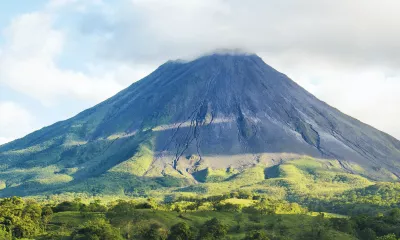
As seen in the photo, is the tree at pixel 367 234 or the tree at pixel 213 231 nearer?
the tree at pixel 213 231

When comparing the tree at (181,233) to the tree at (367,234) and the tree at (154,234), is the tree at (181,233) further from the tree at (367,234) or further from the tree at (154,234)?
the tree at (367,234)

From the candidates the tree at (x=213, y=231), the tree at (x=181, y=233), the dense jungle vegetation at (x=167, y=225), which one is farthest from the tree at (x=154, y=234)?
the tree at (x=213, y=231)

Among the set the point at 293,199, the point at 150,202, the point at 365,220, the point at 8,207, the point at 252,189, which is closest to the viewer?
the point at 8,207

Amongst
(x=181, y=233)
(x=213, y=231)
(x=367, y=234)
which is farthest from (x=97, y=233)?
(x=367, y=234)

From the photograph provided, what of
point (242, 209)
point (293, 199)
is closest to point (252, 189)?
point (293, 199)

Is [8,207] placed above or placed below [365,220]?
above

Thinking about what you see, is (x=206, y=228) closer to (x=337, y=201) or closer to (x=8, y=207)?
(x=8, y=207)

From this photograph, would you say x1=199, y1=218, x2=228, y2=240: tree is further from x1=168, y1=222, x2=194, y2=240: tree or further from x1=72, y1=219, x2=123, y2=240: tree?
x1=72, y1=219, x2=123, y2=240: tree

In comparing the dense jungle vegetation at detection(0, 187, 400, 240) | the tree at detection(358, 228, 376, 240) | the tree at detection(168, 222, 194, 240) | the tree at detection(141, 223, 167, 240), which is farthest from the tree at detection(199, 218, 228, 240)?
the tree at detection(358, 228, 376, 240)

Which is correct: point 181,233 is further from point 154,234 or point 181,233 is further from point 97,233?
point 97,233
